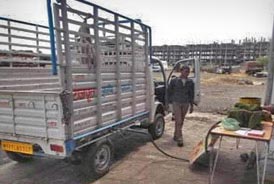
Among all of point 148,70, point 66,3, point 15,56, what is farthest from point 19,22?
point 148,70

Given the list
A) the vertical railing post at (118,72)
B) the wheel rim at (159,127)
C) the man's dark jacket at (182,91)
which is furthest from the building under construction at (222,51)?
the vertical railing post at (118,72)

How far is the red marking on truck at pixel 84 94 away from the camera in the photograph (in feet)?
13.2

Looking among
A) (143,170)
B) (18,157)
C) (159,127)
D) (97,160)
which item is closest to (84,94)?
(97,160)

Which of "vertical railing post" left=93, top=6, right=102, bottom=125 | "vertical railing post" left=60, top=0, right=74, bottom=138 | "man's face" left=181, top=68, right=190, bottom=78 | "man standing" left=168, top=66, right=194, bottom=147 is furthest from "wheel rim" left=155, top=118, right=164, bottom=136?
"vertical railing post" left=60, top=0, right=74, bottom=138

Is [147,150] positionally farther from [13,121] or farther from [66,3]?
[66,3]

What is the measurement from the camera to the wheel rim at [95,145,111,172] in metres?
4.56

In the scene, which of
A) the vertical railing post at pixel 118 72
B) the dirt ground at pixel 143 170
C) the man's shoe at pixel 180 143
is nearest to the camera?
the dirt ground at pixel 143 170

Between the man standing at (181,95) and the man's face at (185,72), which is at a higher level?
the man's face at (185,72)

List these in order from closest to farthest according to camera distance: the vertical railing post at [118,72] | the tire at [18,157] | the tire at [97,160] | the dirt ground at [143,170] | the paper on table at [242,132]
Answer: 1. the paper on table at [242,132]
2. the tire at [97,160]
3. the dirt ground at [143,170]
4. the vertical railing post at [118,72]
5. the tire at [18,157]

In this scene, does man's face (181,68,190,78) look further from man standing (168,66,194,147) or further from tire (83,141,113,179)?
tire (83,141,113,179)

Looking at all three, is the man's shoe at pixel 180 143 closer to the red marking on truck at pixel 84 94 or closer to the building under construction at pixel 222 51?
the red marking on truck at pixel 84 94

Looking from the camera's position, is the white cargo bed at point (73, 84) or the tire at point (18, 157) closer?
the white cargo bed at point (73, 84)

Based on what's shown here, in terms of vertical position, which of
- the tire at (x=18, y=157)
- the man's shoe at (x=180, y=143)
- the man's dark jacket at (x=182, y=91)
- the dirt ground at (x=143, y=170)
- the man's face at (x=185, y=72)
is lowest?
the dirt ground at (x=143, y=170)

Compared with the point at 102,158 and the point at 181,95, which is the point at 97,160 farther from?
the point at 181,95
